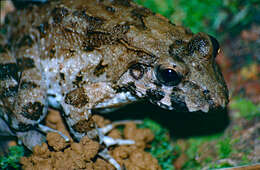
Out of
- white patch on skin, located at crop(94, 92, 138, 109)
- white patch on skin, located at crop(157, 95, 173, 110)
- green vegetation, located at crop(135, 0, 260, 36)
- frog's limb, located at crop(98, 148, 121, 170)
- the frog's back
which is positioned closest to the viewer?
white patch on skin, located at crop(157, 95, 173, 110)

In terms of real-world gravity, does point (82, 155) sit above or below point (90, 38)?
below

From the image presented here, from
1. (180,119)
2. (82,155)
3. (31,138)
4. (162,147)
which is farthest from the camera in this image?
(180,119)

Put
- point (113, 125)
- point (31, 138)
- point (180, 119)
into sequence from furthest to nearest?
point (180, 119) → point (113, 125) → point (31, 138)

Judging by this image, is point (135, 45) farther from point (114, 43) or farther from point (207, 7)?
point (207, 7)

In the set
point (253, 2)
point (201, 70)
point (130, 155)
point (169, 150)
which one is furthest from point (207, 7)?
point (130, 155)

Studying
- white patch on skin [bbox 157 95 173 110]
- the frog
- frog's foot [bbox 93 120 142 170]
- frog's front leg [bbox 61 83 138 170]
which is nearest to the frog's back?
the frog

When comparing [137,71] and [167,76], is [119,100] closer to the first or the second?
[137,71]

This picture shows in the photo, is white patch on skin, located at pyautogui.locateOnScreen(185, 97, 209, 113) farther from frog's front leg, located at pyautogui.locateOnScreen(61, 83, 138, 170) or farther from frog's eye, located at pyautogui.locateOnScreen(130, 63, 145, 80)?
frog's front leg, located at pyautogui.locateOnScreen(61, 83, 138, 170)

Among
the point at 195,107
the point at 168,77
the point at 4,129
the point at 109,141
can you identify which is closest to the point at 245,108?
the point at 195,107
